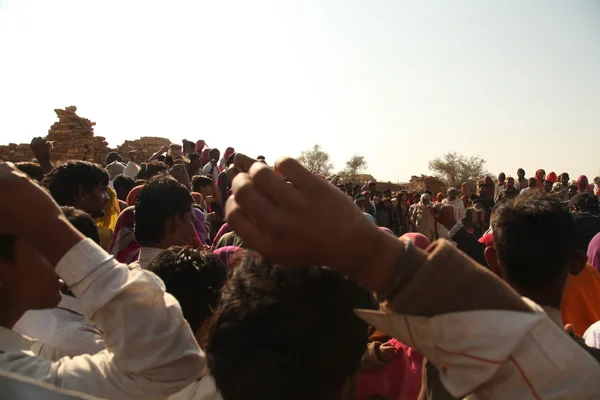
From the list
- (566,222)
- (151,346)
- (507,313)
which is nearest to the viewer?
(507,313)

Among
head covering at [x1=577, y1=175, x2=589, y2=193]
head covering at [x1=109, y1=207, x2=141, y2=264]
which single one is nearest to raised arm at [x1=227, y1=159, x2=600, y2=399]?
head covering at [x1=109, y1=207, x2=141, y2=264]

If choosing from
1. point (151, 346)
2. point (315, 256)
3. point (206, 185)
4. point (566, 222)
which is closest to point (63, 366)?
point (151, 346)

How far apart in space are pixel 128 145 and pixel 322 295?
22881 mm

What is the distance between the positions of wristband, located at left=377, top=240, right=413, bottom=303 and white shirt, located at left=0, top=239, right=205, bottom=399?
0.57 meters

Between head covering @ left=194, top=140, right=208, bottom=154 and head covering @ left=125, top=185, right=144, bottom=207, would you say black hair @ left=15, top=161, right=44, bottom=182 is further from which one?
head covering @ left=194, top=140, right=208, bottom=154

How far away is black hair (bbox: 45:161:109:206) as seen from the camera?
363 cm

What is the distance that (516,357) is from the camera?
86 cm

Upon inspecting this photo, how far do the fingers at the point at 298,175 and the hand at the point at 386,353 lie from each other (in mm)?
1528

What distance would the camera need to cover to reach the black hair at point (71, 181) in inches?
143

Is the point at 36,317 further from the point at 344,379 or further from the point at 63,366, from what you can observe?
the point at 344,379

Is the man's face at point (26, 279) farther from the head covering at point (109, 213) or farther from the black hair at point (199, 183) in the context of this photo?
the black hair at point (199, 183)

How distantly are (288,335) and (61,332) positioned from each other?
1.19 m

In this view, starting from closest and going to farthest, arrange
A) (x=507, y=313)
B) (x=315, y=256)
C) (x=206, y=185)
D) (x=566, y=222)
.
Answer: (x=315, y=256), (x=507, y=313), (x=566, y=222), (x=206, y=185)

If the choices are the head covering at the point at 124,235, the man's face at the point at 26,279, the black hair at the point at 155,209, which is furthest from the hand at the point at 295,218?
the head covering at the point at 124,235
